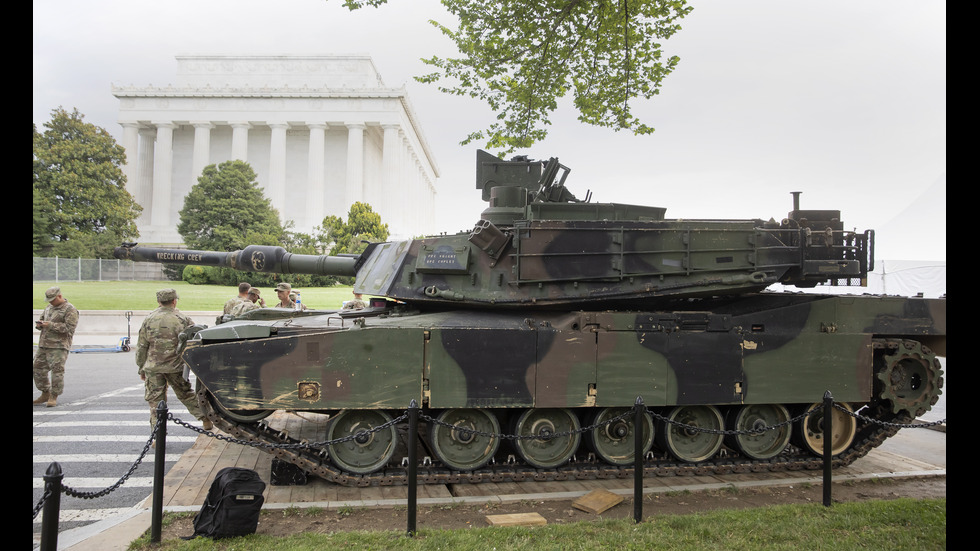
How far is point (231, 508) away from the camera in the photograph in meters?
5.76

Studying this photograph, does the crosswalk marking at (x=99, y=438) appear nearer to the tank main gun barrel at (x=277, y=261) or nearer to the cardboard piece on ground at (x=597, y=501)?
the tank main gun barrel at (x=277, y=261)

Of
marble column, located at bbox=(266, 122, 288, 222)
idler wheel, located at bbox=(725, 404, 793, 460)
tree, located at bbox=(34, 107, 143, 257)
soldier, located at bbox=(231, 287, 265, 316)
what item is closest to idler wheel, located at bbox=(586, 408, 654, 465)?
Result: idler wheel, located at bbox=(725, 404, 793, 460)

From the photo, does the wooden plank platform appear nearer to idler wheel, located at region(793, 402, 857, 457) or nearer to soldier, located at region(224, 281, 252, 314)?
idler wheel, located at region(793, 402, 857, 457)

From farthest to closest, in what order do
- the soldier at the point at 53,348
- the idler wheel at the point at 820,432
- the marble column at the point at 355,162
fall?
1. the marble column at the point at 355,162
2. the soldier at the point at 53,348
3. the idler wheel at the point at 820,432

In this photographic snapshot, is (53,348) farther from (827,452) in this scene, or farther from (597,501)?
(827,452)

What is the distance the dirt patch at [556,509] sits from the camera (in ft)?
20.3

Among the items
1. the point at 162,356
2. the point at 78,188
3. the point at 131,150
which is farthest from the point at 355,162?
the point at 162,356

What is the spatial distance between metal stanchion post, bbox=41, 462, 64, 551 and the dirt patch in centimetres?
→ 159

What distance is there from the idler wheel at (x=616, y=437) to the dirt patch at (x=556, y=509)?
0.81 meters

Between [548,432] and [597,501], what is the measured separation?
1245mm

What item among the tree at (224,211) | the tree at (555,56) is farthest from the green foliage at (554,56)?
the tree at (224,211)

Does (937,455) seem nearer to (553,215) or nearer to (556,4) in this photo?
(553,215)
